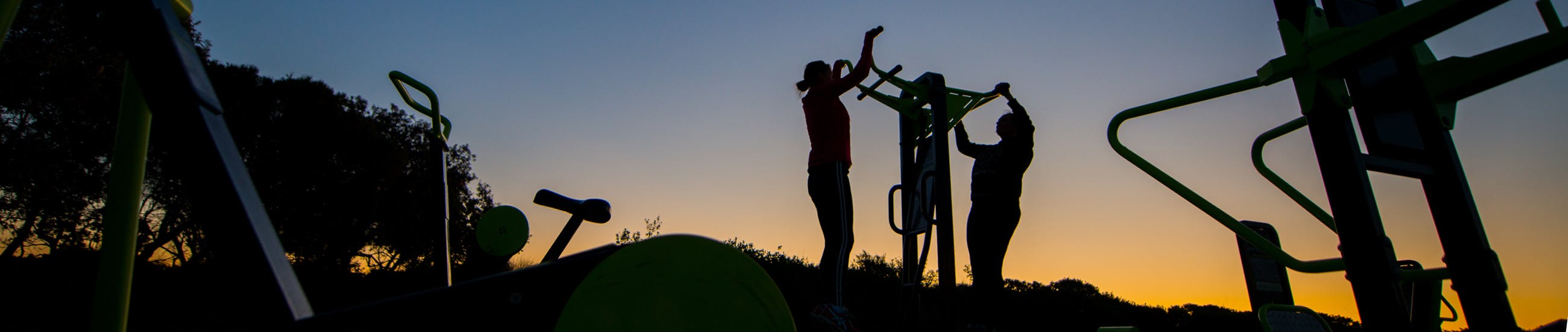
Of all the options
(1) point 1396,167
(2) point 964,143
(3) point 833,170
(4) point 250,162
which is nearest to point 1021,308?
(2) point 964,143

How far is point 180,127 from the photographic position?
2.69 ft

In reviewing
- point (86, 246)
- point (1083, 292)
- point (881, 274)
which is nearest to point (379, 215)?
point (86, 246)

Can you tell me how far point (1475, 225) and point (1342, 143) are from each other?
16.6 inches

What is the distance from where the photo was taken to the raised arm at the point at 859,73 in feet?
13.5

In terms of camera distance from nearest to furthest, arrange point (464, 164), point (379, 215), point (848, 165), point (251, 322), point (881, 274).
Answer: point (251, 322)
point (848, 165)
point (881, 274)
point (379, 215)
point (464, 164)

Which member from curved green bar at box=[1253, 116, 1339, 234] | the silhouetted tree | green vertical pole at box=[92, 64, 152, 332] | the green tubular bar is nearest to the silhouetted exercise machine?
green vertical pole at box=[92, 64, 152, 332]

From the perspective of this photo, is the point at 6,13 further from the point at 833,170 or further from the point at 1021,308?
the point at 1021,308

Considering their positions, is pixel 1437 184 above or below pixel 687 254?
above

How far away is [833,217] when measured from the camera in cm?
387

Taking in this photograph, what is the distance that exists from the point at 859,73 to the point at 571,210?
7.35ft

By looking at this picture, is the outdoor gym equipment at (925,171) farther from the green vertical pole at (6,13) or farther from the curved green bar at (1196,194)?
the green vertical pole at (6,13)

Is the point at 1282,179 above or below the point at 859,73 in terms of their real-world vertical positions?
below

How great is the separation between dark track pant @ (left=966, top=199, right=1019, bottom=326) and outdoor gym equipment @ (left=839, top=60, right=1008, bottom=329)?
0.16 meters

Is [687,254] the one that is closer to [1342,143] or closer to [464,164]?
[1342,143]
